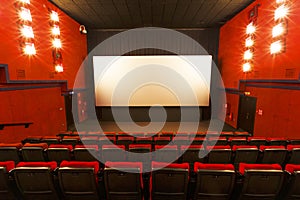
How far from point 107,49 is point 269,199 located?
9851 millimetres

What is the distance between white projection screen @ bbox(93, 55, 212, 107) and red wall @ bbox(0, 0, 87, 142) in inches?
73.1

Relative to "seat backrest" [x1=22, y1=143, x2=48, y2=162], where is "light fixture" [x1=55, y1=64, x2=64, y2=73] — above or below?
above

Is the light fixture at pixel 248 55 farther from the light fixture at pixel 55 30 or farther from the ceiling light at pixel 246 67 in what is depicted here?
the light fixture at pixel 55 30

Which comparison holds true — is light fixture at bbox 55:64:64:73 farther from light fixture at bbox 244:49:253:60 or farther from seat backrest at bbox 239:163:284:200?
light fixture at bbox 244:49:253:60

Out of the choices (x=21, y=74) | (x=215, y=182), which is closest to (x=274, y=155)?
(x=215, y=182)

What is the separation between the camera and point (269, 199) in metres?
2.15

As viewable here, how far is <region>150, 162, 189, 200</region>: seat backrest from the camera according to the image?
2068 millimetres

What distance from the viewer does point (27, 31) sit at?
5.27 meters

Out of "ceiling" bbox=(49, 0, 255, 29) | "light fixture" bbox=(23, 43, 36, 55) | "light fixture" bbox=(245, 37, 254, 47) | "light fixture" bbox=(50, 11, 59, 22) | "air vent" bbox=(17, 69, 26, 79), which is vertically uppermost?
"ceiling" bbox=(49, 0, 255, 29)

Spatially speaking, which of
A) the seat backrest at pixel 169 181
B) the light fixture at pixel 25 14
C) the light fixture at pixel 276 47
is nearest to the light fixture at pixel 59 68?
the light fixture at pixel 25 14

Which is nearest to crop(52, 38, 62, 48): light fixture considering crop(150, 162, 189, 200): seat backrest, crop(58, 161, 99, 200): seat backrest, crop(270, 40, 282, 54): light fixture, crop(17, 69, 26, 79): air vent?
crop(17, 69, 26, 79): air vent

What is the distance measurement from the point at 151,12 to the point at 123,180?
7.40 m

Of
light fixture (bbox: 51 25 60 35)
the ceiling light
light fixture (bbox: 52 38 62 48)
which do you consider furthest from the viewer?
the ceiling light

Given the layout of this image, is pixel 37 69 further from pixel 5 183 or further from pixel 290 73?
pixel 290 73
